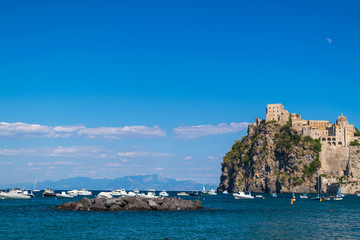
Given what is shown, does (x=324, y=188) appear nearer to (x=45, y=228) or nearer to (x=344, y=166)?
(x=344, y=166)

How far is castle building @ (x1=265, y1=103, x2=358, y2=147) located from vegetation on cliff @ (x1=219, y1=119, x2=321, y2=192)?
3.27 m

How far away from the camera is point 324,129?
191 meters

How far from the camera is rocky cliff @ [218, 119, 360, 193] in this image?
174m

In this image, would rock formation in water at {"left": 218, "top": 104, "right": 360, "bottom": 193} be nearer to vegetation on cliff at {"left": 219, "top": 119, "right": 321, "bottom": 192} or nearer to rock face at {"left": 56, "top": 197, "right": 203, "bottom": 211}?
vegetation on cliff at {"left": 219, "top": 119, "right": 321, "bottom": 192}

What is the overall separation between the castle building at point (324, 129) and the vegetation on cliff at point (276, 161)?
327 centimetres

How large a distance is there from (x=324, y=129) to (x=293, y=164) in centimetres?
2711

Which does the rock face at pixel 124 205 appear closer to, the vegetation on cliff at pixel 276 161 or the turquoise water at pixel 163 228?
the turquoise water at pixel 163 228

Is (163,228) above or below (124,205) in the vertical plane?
below

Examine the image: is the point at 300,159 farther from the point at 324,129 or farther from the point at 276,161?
the point at 324,129

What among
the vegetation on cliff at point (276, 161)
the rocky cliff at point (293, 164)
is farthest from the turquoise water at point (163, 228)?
the vegetation on cliff at point (276, 161)

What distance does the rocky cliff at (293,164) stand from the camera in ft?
571

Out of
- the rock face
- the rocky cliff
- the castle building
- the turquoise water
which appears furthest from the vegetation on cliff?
the turquoise water

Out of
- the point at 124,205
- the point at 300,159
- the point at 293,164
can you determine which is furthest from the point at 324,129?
the point at 124,205

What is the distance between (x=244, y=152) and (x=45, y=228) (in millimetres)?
156644
